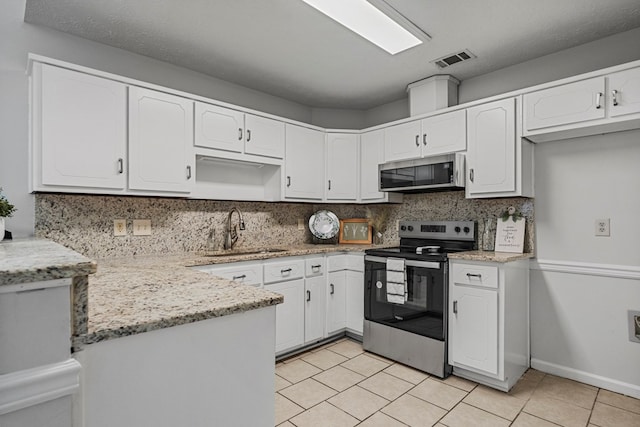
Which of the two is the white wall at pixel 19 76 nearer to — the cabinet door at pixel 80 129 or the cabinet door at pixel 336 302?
the cabinet door at pixel 80 129

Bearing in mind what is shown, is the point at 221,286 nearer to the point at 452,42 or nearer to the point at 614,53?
the point at 452,42

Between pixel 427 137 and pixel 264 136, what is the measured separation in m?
1.48

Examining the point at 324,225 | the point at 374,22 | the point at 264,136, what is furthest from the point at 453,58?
the point at 324,225

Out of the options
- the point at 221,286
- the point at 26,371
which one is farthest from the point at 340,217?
the point at 26,371

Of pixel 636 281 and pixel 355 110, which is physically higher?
pixel 355 110

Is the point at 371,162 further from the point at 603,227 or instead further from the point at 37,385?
the point at 37,385

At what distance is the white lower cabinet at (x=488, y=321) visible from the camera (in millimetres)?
2426

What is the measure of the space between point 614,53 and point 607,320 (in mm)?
1912

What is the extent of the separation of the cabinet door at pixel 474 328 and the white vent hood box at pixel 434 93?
1.63m

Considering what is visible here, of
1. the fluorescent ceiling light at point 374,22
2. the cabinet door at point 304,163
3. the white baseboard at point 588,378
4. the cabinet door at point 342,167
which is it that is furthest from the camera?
the cabinet door at point 342,167

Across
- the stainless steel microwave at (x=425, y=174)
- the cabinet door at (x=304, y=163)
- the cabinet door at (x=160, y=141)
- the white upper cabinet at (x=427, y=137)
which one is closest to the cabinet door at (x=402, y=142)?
the white upper cabinet at (x=427, y=137)

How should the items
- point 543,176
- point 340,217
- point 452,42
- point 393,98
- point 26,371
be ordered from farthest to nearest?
point 340,217 → point 393,98 → point 543,176 → point 452,42 → point 26,371

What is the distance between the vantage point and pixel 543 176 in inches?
109

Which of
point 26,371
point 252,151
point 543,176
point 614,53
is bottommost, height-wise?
point 26,371
